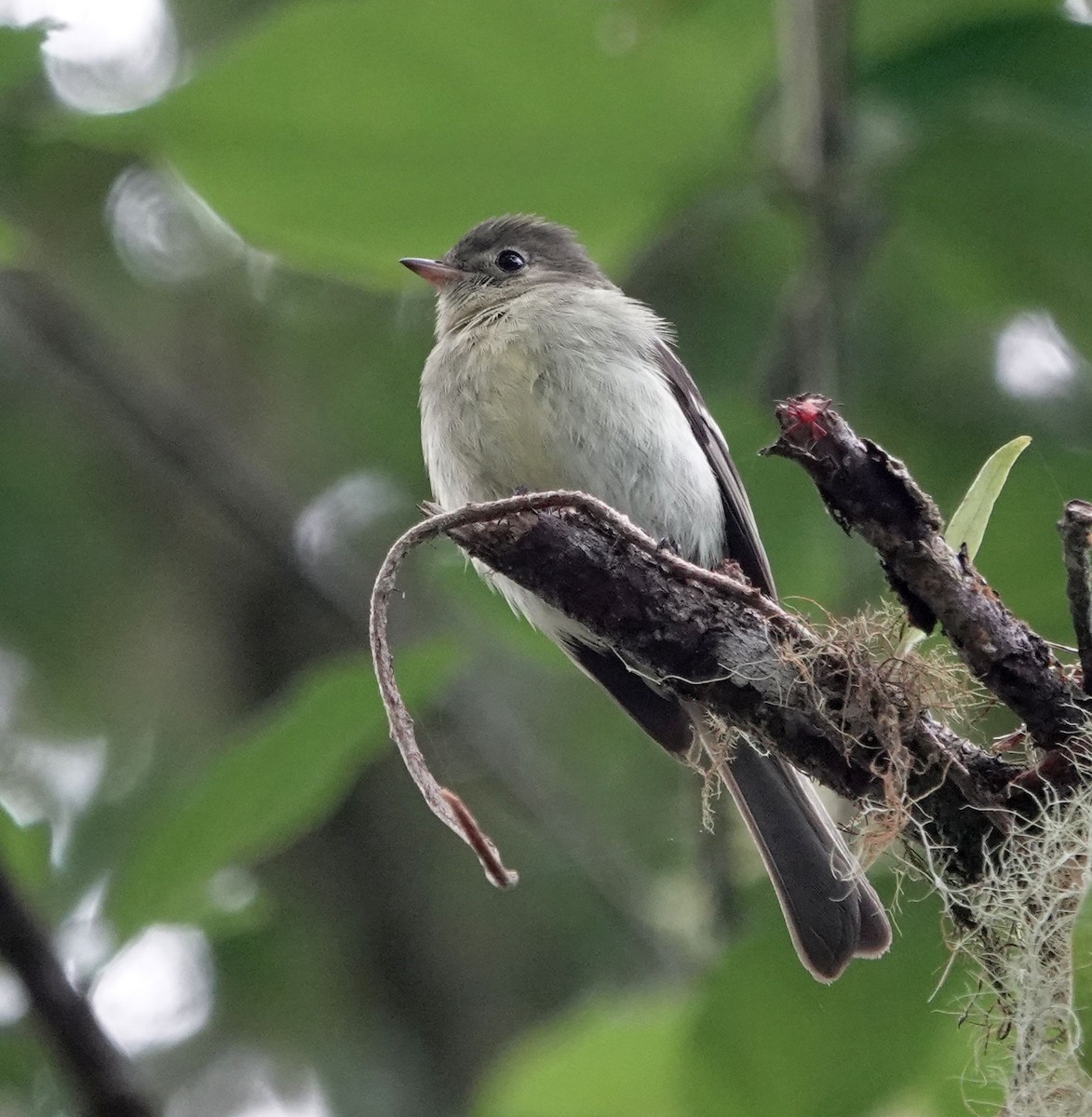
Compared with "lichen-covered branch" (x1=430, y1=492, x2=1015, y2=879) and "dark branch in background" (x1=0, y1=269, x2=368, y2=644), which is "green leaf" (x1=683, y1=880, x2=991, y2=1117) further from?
"dark branch in background" (x1=0, y1=269, x2=368, y2=644)

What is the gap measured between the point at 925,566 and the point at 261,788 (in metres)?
1.47

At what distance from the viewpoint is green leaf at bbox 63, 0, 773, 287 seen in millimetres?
3512

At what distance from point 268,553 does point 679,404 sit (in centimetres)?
201

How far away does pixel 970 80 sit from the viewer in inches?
143

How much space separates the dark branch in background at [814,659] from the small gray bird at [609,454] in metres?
0.88

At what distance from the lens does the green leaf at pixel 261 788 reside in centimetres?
308

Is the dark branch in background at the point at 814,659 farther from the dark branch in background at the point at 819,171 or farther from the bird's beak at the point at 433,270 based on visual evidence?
the bird's beak at the point at 433,270

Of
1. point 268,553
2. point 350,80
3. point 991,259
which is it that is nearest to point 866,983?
point 991,259

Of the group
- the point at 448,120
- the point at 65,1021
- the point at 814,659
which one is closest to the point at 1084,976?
the point at 814,659

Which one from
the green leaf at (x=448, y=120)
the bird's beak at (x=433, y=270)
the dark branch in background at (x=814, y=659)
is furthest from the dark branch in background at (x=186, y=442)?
the dark branch in background at (x=814, y=659)

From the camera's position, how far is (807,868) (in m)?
3.20

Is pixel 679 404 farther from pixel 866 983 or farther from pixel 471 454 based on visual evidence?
pixel 866 983

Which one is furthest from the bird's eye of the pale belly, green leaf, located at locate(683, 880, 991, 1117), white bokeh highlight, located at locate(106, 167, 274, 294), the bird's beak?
green leaf, located at locate(683, 880, 991, 1117)

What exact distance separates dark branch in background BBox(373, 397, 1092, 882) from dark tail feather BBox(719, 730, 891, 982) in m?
0.33
